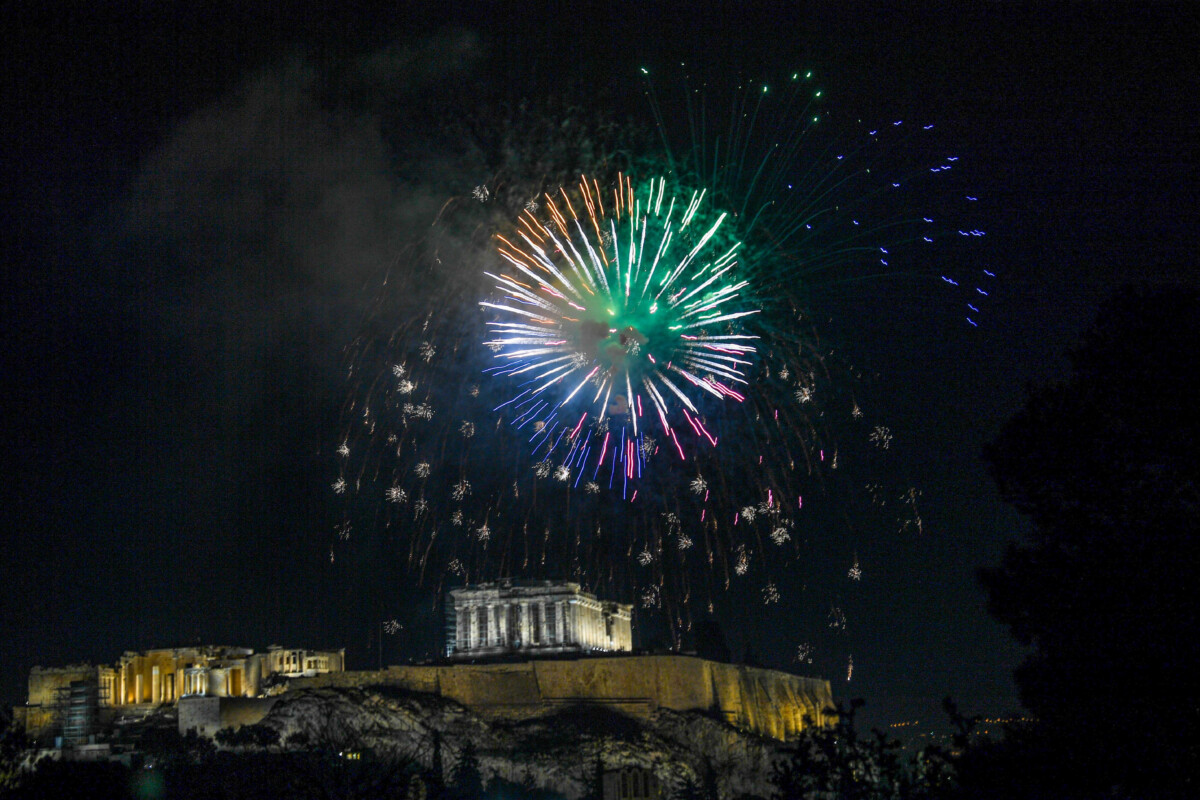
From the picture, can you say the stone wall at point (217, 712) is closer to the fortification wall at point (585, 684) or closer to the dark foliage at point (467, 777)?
the fortification wall at point (585, 684)

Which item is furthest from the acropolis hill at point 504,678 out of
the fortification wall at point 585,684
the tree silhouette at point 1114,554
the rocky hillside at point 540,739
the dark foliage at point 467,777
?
the tree silhouette at point 1114,554

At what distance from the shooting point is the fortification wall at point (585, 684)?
3376 inches

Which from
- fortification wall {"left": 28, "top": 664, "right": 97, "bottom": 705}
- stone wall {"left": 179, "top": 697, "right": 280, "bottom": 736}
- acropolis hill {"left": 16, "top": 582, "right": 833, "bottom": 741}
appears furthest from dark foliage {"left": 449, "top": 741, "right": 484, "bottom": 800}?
fortification wall {"left": 28, "top": 664, "right": 97, "bottom": 705}

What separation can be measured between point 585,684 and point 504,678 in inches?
281

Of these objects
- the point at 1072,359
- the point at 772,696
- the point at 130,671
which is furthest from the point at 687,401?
the point at 130,671

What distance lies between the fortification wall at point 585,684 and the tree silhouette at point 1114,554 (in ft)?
193

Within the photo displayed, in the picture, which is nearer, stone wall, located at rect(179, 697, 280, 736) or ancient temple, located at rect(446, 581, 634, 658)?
stone wall, located at rect(179, 697, 280, 736)

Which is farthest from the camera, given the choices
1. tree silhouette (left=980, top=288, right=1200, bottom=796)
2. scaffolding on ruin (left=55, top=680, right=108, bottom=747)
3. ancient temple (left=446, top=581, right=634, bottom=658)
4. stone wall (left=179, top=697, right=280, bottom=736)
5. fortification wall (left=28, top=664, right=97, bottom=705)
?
fortification wall (left=28, top=664, right=97, bottom=705)

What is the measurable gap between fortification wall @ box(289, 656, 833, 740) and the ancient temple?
878 cm

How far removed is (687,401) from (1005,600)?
1091 inches

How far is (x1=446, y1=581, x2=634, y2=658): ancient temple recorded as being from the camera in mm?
99750

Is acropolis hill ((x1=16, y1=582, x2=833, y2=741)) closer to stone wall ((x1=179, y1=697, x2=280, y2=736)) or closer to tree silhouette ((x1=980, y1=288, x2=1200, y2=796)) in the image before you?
stone wall ((x1=179, y1=697, x2=280, y2=736))

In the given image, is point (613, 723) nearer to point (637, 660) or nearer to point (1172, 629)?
point (637, 660)

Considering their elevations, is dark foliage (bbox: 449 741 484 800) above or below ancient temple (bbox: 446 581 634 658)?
below
